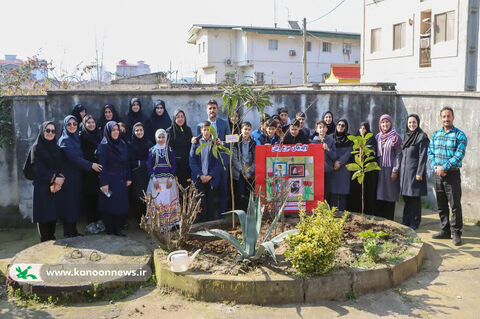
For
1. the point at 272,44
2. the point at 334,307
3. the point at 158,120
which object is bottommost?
the point at 334,307

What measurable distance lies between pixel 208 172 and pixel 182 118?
931 mm

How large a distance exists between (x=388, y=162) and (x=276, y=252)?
8.92 ft

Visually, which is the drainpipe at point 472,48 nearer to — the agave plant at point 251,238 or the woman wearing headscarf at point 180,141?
the woman wearing headscarf at point 180,141

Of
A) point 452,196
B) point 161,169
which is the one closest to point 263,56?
point 161,169

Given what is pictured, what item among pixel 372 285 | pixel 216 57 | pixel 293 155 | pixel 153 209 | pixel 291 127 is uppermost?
pixel 216 57

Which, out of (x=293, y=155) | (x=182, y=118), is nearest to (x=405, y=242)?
(x=293, y=155)

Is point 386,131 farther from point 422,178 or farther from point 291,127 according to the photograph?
point 291,127

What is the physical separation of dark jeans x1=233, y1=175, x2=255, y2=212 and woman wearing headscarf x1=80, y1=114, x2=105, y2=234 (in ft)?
6.84

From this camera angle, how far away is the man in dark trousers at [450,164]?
598 cm

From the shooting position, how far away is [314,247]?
4.39 metres

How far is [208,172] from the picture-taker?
678 cm

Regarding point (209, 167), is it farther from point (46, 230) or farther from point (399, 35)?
point (399, 35)

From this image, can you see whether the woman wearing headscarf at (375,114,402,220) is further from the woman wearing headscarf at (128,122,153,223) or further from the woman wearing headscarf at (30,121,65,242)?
the woman wearing headscarf at (30,121,65,242)

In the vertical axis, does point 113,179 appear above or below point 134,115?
below
